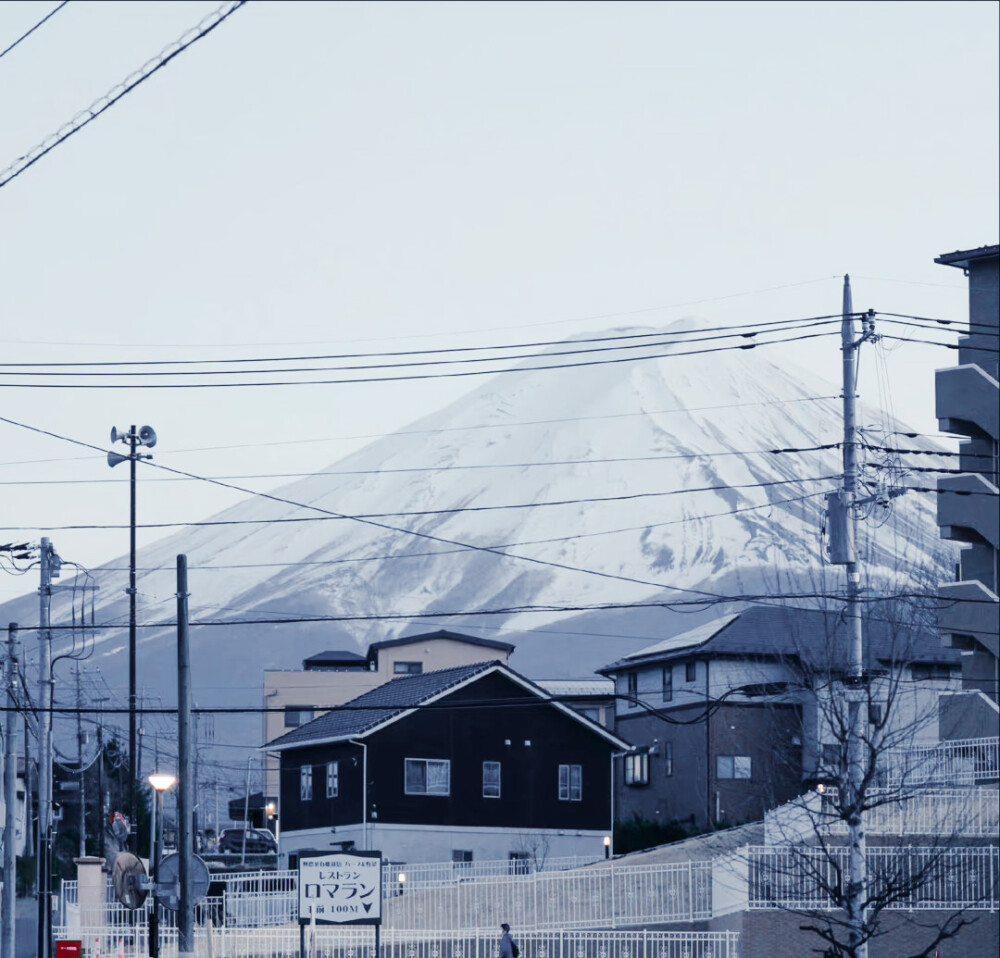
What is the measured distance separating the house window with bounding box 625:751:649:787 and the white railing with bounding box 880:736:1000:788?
26852 millimetres

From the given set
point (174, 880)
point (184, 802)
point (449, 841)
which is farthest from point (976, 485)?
point (174, 880)

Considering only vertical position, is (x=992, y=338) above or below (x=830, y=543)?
above

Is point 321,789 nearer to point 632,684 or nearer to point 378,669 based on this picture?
point 632,684

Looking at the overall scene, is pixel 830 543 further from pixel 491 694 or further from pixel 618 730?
pixel 618 730

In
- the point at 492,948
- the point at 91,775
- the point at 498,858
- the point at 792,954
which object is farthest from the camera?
the point at 91,775

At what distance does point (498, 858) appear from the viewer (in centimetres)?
6034

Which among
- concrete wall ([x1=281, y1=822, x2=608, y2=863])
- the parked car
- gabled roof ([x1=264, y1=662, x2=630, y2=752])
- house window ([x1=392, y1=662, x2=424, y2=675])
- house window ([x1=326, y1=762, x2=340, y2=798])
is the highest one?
house window ([x1=392, y1=662, x2=424, y2=675])

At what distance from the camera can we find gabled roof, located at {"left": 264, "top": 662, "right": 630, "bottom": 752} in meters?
59.5

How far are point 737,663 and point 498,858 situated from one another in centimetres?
1398

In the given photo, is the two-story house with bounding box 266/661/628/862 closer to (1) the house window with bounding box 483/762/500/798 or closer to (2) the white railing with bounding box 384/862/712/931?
(1) the house window with bounding box 483/762/500/798

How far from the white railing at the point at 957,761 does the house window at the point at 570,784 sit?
18534 mm

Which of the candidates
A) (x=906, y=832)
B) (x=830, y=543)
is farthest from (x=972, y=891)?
(x=830, y=543)

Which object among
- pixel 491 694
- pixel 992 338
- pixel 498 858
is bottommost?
pixel 498 858

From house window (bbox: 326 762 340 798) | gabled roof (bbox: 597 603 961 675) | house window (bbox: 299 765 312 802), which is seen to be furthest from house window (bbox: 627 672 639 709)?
house window (bbox: 326 762 340 798)
